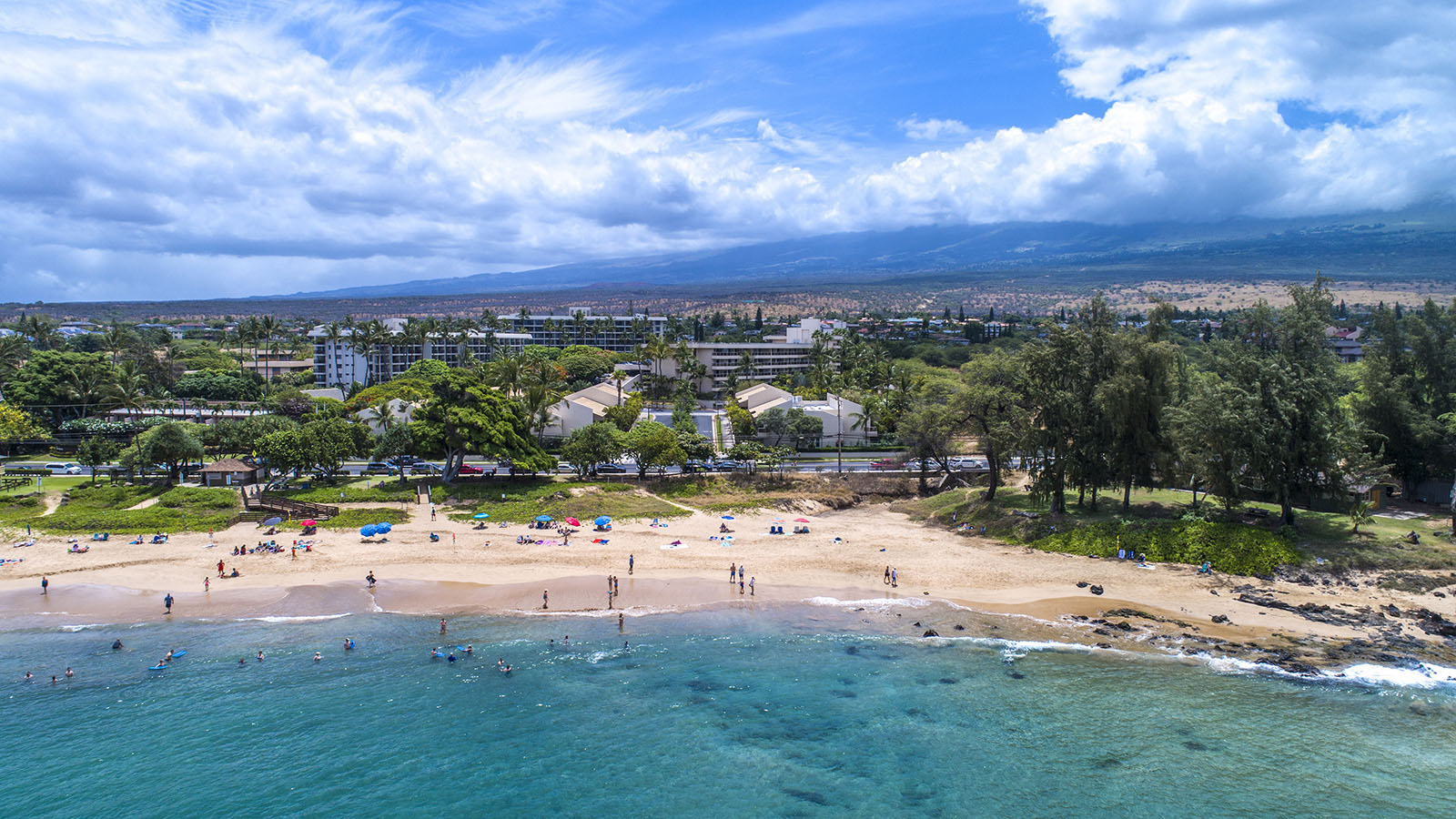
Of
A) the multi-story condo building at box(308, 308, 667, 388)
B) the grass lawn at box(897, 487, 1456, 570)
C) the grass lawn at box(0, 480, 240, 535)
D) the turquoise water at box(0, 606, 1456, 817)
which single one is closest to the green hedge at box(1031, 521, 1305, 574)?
the grass lawn at box(897, 487, 1456, 570)

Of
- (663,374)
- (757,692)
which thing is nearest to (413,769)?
(757,692)

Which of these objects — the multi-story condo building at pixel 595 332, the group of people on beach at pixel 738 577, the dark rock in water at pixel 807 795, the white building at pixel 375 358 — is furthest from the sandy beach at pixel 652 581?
the multi-story condo building at pixel 595 332

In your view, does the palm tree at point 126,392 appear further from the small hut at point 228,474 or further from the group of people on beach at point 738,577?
the group of people on beach at point 738,577

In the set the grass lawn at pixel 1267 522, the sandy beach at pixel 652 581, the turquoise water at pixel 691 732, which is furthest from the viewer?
the grass lawn at pixel 1267 522

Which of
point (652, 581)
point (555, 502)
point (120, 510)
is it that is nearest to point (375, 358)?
point (120, 510)

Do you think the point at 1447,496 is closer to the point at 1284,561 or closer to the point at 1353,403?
the point at 1353,403

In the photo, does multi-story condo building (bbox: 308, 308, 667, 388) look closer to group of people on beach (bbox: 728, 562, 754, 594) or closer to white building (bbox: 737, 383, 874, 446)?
white building (bbox: 737, 383, 874, 446)
